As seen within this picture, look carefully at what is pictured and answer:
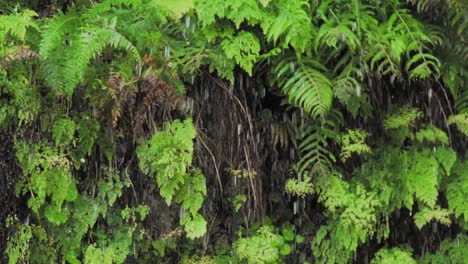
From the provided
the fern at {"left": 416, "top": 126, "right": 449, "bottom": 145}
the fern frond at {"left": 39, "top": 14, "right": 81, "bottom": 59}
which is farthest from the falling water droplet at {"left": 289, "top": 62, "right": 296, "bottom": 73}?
the fern frond at {"left": 39, "top": 14, "right": 81, "bottom": 59}

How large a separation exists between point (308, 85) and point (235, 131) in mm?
874

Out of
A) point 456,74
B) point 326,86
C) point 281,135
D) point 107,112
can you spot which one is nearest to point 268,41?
point 326,86

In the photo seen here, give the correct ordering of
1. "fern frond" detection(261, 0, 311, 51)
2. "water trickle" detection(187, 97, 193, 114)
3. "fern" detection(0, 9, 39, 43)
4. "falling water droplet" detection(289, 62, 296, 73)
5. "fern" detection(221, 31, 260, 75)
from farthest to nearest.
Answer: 1. "water trickle" detection(187, 97, 193, 114)
2. "falling water droplet" detection(289, 62, 296, 73)
3. "fern" detection(221, 31, 260, 75)
4. "fern frond" detection(261, 0, 311, 51)
5. "fern" detection(0, 9, 39, 43)

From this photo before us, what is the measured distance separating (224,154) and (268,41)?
1.14 meters

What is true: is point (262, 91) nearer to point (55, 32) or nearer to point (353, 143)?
point (353, 143)

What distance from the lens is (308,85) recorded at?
4633 millimetres

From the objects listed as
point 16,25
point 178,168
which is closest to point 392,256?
point 178,168

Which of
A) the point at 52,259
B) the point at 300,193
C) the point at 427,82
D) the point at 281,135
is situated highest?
the point at 427,82

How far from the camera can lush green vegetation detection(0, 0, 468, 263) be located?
4582 mm

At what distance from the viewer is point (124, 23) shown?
182 inches

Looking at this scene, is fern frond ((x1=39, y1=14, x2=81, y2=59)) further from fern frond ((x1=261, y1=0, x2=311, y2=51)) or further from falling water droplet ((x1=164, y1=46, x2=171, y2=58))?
fern frond ((x1=261, y1=0, x2=311, y2=51))

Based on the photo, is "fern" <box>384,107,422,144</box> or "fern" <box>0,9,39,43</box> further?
"fern" <box>384,107,422,144</box>

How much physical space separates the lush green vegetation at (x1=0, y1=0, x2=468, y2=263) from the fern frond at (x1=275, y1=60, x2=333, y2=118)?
1 cm

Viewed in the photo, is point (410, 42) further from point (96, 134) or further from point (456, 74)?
point (96, 134)
